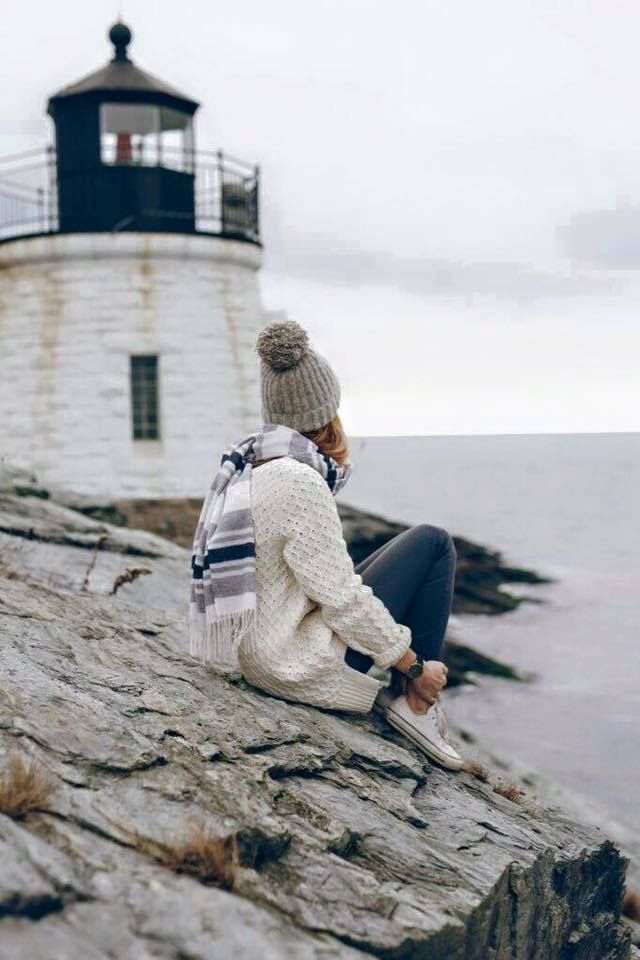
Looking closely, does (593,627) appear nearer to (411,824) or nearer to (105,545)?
(105,545)

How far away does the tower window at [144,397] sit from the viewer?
61.1ft

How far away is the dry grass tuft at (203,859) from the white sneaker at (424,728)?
1.73 m

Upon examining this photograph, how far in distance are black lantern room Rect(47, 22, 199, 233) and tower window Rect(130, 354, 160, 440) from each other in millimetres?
1987

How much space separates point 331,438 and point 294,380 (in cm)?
33

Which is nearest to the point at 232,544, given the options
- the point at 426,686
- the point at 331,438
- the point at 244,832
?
the point at 331,438

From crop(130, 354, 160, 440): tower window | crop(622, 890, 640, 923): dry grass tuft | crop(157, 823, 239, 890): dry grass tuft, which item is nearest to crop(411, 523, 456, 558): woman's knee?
crop(157, 823, 239, 890): dry grass tuft

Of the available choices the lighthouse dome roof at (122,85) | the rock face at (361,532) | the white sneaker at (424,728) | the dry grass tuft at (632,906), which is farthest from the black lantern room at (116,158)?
the white sneaker at (424,728)

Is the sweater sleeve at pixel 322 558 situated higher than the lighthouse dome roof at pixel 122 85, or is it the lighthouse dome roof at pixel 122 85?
the lighthouse dome roof at pixel 122 85

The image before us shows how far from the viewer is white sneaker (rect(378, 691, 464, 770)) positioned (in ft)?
17.6

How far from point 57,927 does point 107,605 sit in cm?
384

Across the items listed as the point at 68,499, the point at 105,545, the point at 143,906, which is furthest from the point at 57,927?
the point at 68,499

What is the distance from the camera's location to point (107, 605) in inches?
274

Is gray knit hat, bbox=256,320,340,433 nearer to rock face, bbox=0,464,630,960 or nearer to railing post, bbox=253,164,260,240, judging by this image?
rock face, bbox=0,464,630,960

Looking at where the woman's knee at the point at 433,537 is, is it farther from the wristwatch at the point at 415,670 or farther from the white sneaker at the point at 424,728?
the white sneaker at the point at 424,728
